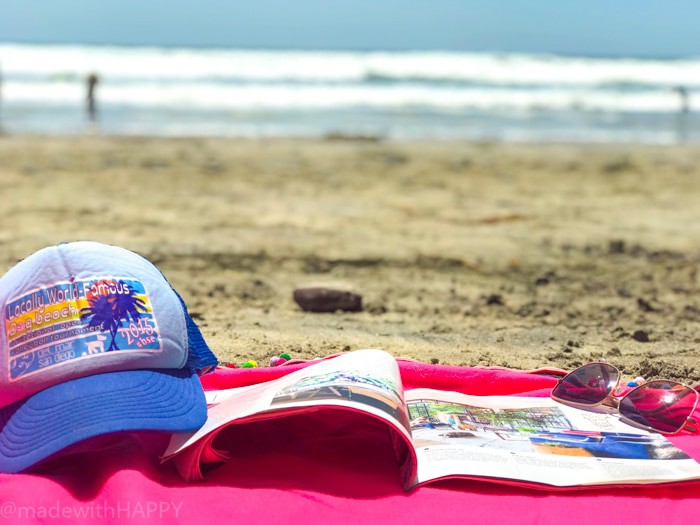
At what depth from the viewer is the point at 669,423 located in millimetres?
2193

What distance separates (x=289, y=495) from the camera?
1.84m

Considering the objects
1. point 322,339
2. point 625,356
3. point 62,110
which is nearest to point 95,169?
point 322,339

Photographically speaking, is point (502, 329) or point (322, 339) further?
point (502, 329)

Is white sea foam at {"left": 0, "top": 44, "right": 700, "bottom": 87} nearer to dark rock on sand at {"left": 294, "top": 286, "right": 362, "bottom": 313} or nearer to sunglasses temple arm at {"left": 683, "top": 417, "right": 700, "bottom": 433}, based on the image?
dark rock on sand at {"left": 294, "top": 286, "right": 362, "bottom": 313}

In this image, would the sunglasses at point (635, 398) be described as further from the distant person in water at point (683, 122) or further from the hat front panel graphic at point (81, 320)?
the distant person in water at point (683, 122)

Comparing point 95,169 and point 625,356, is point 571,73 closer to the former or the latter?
point 95,169

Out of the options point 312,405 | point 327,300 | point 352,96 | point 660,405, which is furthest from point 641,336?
point 352,96

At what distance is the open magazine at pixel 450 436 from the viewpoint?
186cm

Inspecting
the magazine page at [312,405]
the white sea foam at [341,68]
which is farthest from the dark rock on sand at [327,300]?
the white sea foam at [341,68]

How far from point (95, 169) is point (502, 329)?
5.59 metres

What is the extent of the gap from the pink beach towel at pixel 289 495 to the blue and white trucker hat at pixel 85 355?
0.36 feet

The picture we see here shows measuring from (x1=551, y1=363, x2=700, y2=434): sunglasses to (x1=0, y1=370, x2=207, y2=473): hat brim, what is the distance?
1.09 meters

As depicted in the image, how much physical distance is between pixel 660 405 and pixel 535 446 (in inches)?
16.7

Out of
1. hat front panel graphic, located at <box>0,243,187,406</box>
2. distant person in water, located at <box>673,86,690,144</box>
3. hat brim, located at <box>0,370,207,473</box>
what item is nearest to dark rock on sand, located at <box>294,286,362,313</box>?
hat front panel graphic, located at <box>0,243,187,406</box>
